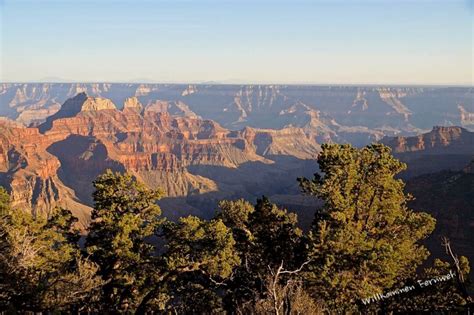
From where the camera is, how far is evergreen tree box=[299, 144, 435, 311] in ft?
92.8

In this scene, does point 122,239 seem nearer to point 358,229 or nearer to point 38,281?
point 38,281

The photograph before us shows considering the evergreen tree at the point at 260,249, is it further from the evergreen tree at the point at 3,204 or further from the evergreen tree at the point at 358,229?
the evergreen tree at the point at 3,204

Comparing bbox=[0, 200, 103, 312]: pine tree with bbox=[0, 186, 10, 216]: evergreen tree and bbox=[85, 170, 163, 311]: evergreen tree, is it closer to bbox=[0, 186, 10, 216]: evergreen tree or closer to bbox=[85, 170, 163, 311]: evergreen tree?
bbox=[85, 170, 163, 311]: evergreen tree

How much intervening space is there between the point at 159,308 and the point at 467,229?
6128 cm

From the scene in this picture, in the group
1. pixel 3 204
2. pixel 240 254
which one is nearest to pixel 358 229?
pixel 240 254

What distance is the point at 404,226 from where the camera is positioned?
31578 millimetres

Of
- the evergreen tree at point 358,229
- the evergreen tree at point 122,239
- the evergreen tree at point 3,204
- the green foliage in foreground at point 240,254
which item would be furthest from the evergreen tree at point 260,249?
the evergreen tree at point 3,204

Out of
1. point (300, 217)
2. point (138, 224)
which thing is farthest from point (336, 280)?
point (300, 217)

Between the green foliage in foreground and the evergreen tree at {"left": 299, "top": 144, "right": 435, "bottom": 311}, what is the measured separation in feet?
0.24

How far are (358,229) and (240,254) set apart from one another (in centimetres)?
946

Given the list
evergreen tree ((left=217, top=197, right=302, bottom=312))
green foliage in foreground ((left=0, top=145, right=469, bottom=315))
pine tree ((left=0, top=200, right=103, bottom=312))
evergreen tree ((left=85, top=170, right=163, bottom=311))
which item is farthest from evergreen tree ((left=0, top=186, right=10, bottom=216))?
evergreen tree ((left=217, top=197, right=302, bottom=312))

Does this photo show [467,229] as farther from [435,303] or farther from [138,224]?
[138,224]

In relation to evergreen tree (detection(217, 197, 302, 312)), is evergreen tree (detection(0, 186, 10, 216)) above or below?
above

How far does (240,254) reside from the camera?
35.2 meters
